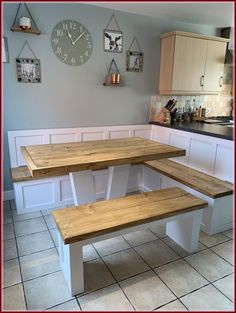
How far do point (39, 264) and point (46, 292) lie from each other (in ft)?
0.97

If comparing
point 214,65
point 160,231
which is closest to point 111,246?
point 160,231

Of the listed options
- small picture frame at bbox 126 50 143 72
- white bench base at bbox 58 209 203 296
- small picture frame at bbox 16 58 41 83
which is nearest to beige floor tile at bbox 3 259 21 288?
white bench base at bbox 58 209 203 296

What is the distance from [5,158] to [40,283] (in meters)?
1.54

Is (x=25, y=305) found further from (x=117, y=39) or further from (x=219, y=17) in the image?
(x=219, y=17)

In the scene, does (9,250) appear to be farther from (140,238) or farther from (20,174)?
(140,238)

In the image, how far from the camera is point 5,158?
2.62 metres

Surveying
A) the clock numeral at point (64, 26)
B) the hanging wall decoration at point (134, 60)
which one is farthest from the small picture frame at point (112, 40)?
the clock numeral at point (64, 26)

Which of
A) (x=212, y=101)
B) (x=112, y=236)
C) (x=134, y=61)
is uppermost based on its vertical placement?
(x=134, y=61)

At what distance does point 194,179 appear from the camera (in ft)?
7.71

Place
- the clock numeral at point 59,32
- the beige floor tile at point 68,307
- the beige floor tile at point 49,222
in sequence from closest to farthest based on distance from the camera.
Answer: the beige floor tile at point 68,307 → the beige floor tile at point 49,222 → the clock numeral at point 59,32

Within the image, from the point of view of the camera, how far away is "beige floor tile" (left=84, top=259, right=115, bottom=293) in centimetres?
158

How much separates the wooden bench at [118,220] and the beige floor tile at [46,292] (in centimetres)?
7

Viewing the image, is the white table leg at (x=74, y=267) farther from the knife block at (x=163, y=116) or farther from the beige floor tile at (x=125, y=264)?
the knife block at (x=163, y=116)

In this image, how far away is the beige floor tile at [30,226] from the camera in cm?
219
